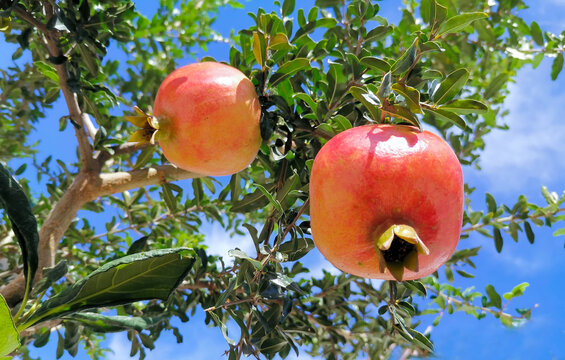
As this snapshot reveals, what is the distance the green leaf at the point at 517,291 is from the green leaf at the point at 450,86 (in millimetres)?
1087

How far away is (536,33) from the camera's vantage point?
2.00m

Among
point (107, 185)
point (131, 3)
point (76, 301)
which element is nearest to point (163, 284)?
point (76, 301)

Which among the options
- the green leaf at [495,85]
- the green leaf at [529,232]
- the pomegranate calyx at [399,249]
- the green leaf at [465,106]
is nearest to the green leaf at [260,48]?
the green leaf at [465,106]

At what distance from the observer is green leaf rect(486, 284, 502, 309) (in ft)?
5.89

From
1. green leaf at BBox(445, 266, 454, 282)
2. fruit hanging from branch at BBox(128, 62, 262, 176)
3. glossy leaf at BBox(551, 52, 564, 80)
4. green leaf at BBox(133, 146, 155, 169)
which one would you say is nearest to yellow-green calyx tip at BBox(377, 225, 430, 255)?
fruit hanging from branch at BBox(128, 62, 262, 176)

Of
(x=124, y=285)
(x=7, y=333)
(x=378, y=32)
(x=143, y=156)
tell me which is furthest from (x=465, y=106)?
(x=143, y=156)

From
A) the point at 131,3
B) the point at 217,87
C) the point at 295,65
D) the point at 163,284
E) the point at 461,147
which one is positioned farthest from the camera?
the point at 461,147

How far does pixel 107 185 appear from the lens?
167 cm

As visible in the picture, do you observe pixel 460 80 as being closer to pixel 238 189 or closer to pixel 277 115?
pixel 277 115

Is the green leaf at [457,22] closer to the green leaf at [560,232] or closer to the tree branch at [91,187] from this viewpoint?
the tree branch at [91,187]

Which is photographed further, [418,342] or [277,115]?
[277,115]

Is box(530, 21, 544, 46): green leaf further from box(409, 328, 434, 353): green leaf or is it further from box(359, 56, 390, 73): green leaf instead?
box(409, 328, 434, 353): green leaf

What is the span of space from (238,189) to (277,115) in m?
0.47

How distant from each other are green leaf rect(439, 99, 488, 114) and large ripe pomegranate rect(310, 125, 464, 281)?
18 centimetres
